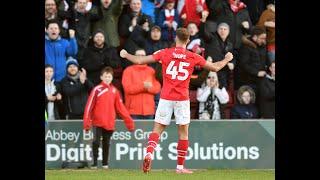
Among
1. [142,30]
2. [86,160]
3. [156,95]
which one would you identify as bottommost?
[86,160]

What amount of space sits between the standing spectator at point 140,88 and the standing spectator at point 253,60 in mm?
1972

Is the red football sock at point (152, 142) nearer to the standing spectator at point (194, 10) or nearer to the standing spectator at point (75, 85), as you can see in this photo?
the standing spectator at point (75, 85)

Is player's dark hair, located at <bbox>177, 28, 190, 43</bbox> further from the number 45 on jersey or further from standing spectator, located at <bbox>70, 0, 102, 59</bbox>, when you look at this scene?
standing spectator, located at <bbox>70, 0, 102, 59</bbox>

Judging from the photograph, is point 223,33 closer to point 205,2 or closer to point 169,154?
point 205,2

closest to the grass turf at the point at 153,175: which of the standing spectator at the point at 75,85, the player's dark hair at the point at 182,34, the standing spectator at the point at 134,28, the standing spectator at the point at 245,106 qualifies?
the standing spectator at the point at 245,106

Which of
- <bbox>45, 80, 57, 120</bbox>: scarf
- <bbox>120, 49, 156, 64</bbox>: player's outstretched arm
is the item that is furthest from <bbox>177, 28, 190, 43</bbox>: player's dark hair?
<bbox>45, 80, 57, 120</bbox>: scarf

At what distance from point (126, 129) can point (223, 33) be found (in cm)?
294

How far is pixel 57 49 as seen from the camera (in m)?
22.2

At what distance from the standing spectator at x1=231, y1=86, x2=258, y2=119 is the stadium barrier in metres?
0.41

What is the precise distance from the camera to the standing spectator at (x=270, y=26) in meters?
23.0

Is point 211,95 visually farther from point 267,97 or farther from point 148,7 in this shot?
point 148,7

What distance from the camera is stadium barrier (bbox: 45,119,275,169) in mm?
22016
